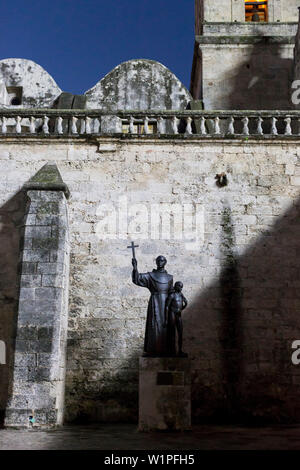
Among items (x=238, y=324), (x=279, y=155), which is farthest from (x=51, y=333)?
(x=279, y=155)

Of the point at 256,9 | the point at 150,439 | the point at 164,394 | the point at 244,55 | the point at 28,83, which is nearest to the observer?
the point at 150,439

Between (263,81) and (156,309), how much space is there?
9.32 metres

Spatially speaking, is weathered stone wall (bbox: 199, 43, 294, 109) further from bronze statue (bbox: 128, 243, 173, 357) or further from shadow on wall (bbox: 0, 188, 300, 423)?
bronze statue (bbox: 128, 243, 173, 357)

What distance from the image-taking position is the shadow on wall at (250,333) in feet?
29.9

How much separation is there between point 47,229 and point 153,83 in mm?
6618

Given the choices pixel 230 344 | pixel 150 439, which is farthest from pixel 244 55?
pixel 150 439

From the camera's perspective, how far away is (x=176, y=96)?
1365 cm

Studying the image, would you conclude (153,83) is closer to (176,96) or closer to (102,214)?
(176,96)

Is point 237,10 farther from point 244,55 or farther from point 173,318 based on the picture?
point 173,318

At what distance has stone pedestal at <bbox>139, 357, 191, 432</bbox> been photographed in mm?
7086

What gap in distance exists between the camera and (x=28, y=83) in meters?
14.3

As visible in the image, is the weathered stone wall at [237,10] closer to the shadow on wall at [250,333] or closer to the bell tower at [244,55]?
the bell tower at [244,55]

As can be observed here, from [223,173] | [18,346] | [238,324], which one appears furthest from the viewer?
[223,173]

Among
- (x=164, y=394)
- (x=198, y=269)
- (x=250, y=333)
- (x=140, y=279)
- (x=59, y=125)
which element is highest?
(x=59, y=125)
